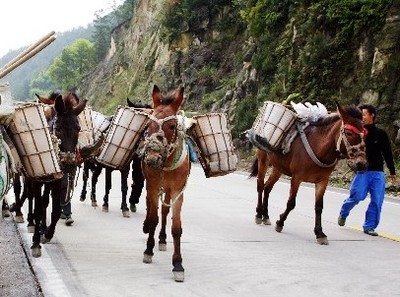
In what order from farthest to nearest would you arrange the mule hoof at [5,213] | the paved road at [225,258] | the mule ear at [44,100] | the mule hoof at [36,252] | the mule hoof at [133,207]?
the mule hoof at [133,207], the mule hoof at [5,213], the mule ear at [44,100], the mule hoof at [36,252], the paved road at [225,258]

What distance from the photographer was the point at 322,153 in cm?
876

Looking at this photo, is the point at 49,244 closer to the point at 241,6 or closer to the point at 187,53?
the point at 241,6

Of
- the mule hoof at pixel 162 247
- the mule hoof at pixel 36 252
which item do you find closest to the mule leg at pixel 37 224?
the mule hoof at pixel 36 252

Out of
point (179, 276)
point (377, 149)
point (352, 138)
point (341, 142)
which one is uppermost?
point (352, 138)

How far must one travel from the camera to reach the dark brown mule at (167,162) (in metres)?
6.01

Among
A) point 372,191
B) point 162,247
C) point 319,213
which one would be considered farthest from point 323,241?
point 162,247

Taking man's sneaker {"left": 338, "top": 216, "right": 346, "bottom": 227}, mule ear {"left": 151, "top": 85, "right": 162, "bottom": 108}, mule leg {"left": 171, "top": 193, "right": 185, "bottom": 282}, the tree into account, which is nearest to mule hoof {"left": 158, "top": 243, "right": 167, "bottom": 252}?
mule leg {"left": 171, "top": 193, "right": 185, "bottom": 282}

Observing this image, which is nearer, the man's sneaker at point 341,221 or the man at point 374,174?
the man at point 374,174

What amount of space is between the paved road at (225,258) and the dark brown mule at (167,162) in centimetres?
46

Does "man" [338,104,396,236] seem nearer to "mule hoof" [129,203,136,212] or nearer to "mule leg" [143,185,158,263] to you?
"mule leg" [143,185,158,263]

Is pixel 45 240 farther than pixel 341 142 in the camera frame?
No

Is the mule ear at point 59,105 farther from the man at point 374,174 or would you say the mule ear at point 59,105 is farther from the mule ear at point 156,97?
the man at point 374,174

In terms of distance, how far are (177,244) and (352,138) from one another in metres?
3.25

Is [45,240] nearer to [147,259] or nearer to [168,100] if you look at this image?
[147,259]
